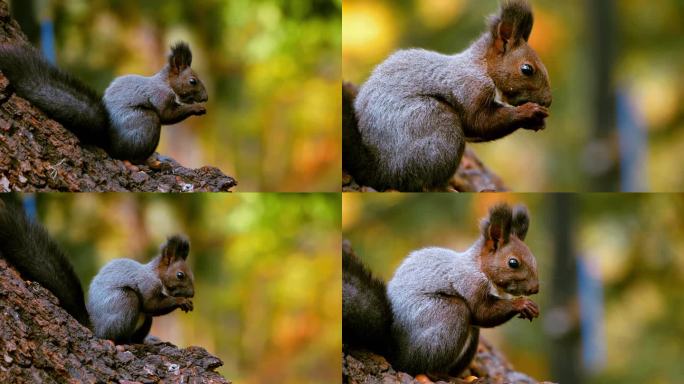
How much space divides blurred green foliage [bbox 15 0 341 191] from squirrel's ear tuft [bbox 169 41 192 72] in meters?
0.03

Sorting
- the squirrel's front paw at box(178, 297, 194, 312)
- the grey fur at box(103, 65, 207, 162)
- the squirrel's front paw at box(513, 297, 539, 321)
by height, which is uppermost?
the grey fur at box(103, 65, 207, 162)

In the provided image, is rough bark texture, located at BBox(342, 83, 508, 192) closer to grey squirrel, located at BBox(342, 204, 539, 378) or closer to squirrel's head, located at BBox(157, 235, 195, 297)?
grey squirrel, located at BBox(342, 204, 539, 378)

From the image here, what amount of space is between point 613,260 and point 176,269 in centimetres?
263

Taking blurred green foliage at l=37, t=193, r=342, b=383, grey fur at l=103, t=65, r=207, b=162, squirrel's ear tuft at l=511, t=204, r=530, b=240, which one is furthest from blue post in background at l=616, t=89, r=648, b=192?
grey fur at l=103, t=65, r=207, b=162

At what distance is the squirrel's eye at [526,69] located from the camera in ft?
8.89

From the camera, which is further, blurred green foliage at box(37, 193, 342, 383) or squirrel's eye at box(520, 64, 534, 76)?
blurred green foliage at box(37, 193, 342, 383)

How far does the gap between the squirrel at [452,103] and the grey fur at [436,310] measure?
28cm

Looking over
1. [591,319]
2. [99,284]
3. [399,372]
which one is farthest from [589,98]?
[99,284]

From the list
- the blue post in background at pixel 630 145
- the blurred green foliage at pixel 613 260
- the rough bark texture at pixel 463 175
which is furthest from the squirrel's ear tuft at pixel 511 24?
the blue post in background at pixel 630 145

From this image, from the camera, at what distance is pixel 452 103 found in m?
2.71

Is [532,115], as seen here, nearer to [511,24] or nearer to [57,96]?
[511,24]

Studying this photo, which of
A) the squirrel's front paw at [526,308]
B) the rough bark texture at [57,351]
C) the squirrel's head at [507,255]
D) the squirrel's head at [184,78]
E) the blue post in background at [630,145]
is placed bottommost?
the rough bark texture at [57,351]

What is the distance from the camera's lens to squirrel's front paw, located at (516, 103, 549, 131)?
2646 mm

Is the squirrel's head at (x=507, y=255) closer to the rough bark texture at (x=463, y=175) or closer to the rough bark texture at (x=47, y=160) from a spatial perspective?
the rough bark texture at (x=463, y=175)
